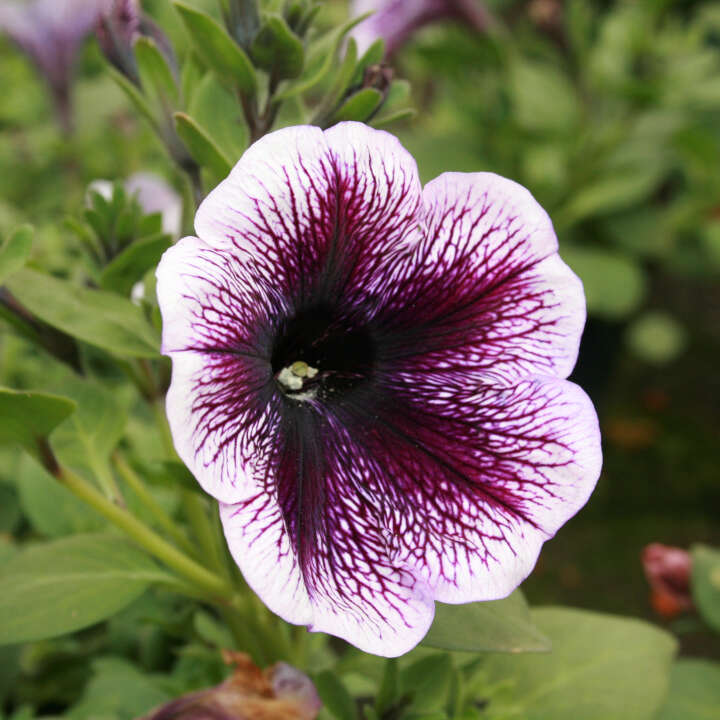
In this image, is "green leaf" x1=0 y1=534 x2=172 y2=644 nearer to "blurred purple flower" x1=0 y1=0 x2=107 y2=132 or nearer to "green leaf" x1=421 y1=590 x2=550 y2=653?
"green leaf" x1=421 y1=590 x2=550 y2=653

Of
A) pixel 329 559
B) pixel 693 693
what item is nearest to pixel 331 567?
pixel 329 559

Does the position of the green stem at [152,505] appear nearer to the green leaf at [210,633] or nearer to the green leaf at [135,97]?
the green leaf at [210,633]

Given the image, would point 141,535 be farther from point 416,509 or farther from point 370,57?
point 370,57

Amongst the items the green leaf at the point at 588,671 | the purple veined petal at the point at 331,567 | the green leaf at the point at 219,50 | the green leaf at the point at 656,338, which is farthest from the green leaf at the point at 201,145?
the green leaf at the point at 656,338

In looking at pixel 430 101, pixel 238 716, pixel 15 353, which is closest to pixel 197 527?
pixel 238 716

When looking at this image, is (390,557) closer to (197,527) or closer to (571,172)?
(197,527)

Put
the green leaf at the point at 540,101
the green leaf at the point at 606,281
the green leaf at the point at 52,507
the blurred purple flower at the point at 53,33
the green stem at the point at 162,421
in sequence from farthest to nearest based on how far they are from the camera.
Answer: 1. the green leaf at the point at 540,101
2. the green leaf at the point at 606,281
3. the blurred purple flower at the point at 53,33
4. the green leaf at the point at 52,507
5. the green stem at the point at 162,421
